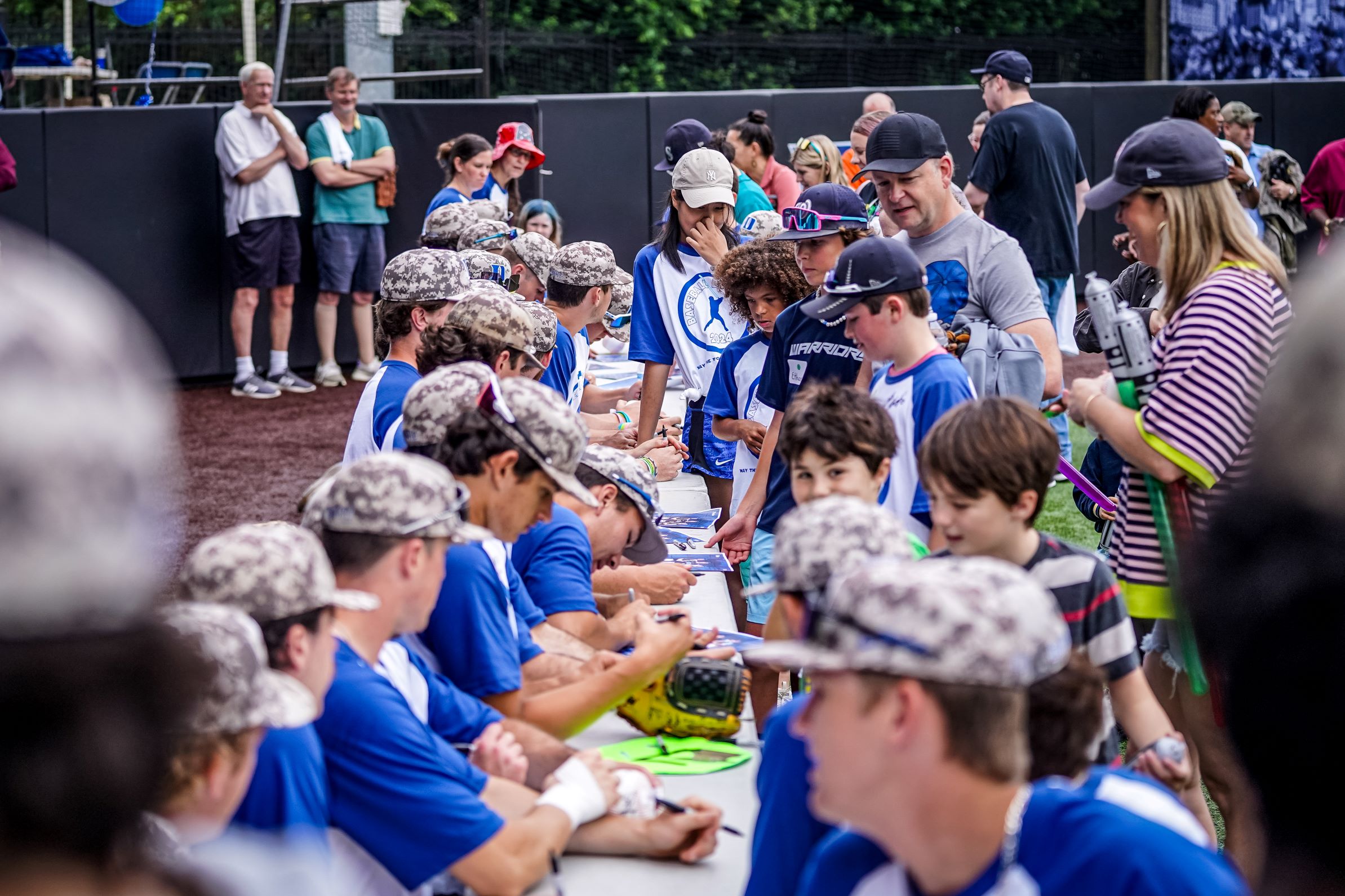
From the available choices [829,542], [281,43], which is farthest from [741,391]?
[281,43]

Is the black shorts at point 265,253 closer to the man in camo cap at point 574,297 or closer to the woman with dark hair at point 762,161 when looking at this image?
the woman with dark hair at point 762,161

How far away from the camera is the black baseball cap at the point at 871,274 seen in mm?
3412

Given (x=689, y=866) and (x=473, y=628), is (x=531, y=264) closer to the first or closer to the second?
(x=473, y=628)

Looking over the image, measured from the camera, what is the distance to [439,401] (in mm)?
3133

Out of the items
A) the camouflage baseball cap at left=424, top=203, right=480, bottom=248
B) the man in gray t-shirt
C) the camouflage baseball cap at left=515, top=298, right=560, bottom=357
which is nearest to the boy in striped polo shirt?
the man in gray t-shirt

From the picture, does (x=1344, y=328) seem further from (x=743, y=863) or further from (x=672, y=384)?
(x=672, y=384)

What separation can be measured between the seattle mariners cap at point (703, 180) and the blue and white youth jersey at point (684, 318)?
215 millimetres

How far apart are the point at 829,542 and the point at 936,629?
621 millimetres

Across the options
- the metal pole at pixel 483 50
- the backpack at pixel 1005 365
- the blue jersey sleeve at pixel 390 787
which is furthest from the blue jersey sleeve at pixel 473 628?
the metal pole at pixel 483 50

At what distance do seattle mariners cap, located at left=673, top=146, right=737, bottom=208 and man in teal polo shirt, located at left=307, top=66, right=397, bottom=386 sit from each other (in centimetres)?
614

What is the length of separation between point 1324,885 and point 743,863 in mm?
1921

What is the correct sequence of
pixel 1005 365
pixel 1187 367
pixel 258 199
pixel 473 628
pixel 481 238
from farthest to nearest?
pixel 258 199, pixel 481 238, pixel 1005 365, pixel 1187 367, pixel 473 628

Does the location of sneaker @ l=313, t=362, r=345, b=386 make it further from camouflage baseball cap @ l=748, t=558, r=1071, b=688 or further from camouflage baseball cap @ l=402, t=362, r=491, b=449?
camouflage baseball cap @ l=748, t=558, r=1071, b=688

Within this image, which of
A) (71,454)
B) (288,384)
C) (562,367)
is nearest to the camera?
(71,454)
